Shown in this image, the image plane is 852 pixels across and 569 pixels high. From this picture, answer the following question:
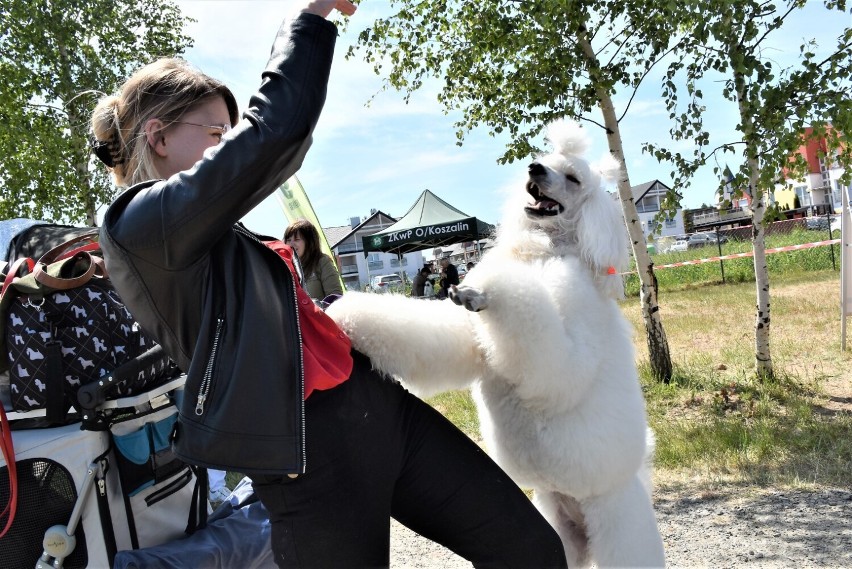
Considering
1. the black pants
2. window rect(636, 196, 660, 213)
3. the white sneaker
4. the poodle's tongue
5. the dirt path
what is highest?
window rect(636, 196, 660, 213)

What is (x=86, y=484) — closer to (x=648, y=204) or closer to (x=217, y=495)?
(x=217, y=495)

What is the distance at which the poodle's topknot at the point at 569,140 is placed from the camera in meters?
2.27

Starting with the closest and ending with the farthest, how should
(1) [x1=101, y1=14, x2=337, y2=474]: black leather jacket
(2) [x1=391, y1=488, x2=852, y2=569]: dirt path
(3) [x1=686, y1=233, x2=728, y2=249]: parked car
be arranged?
(1) [x1=101, y1=14, x2=337, y2=474]: black leather jacket, (2) [x1=391, y1=488, x2=852, y2=569]: dirt path, (3) [x1=686, y1=233, x2=728, y2=249]: parked car

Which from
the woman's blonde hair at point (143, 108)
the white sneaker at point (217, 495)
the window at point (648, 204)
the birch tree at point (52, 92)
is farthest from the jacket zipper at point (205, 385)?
the window at point (648, 204)

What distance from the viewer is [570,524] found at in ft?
7.43

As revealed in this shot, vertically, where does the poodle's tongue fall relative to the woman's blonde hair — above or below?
below

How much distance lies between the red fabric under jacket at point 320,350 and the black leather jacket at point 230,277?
8 cm

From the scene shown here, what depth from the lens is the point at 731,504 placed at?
3.52 m

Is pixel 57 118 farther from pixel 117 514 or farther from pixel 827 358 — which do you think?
pixel 827 358

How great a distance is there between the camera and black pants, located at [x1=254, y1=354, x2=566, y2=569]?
1.40 m

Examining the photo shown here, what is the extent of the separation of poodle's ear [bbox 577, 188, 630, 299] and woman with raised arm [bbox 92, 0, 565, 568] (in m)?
0.79

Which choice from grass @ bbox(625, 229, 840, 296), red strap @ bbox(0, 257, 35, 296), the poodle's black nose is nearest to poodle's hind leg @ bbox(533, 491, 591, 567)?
the poodle's black nose

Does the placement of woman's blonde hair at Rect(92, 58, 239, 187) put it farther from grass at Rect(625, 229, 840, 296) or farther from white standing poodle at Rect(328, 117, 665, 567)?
grass at Rect(625, 229, 840, 296)

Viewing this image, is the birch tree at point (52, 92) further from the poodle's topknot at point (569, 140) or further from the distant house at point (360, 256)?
the distant house at point (360, 256)
